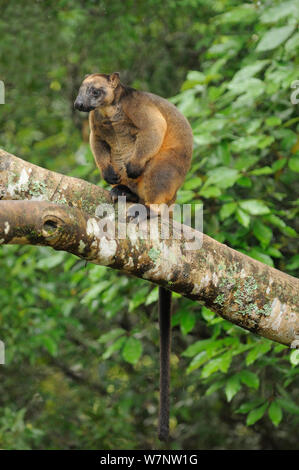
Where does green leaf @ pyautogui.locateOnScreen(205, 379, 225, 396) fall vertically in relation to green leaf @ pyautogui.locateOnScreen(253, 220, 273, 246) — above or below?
below

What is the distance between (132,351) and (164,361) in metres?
0.57

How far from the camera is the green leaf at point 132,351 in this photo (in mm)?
3932

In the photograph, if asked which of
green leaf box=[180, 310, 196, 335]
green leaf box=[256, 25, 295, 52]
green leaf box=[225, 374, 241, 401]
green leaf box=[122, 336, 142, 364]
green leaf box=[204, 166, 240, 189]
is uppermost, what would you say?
green leaf box=[256, 25, 295, 52]

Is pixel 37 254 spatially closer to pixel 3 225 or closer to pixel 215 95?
pixel 215 95

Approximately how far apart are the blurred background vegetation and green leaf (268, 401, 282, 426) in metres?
0.02

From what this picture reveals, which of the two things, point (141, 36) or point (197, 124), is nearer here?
point (197, 124)

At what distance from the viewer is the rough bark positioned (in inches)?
105

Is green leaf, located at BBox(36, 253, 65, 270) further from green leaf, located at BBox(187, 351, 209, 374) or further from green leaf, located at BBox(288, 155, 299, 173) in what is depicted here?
green leaf, located at BBox(288, 155, 299, 173)

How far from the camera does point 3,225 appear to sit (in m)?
2.23

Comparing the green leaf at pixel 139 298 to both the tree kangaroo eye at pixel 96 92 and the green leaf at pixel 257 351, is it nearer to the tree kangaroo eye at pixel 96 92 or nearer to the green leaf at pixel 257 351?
the green leaf at pixel 257 351

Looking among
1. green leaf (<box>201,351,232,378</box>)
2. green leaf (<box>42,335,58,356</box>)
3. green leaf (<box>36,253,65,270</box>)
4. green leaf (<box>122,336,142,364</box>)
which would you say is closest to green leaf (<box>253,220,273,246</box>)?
green leaf (<box>201,351,232,378</box>)

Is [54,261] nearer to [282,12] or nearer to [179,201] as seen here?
[179,201]
